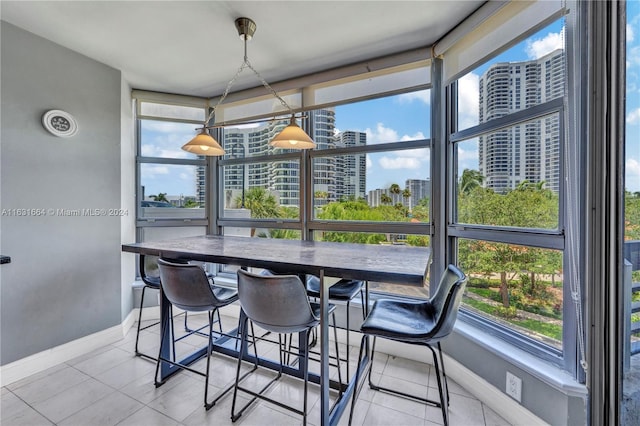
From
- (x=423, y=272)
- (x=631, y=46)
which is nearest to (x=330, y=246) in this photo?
(x=423, y=272)

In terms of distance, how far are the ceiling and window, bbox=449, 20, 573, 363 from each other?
58 centimetres

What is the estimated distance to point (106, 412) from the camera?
174cm

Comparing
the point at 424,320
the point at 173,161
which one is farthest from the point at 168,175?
the point at 424,320

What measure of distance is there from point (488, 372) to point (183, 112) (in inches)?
157

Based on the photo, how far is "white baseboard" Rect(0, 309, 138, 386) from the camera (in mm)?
2031

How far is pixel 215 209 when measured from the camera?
11.4 ft

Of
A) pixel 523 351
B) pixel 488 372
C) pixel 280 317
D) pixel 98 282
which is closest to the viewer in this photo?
pixel 280 317

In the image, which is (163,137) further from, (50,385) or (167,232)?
(50,385)

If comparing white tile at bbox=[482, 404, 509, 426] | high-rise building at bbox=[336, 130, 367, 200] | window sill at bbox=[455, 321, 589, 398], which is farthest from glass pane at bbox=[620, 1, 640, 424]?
high-rise building at bbox=[336, 130, 367, 200]

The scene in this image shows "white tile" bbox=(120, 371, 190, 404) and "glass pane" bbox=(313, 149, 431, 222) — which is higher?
"glass pane" bbox=(313, 149, 431, 222)

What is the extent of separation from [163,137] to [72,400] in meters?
2.67

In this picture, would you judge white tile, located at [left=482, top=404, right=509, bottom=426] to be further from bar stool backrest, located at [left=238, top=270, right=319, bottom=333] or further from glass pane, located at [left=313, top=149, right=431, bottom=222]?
glass pane, located at [left=313, top=149, right=431, bottom=222]

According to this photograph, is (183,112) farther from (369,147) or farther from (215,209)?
(369,147)

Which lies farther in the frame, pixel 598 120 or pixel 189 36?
pixel 189 36
